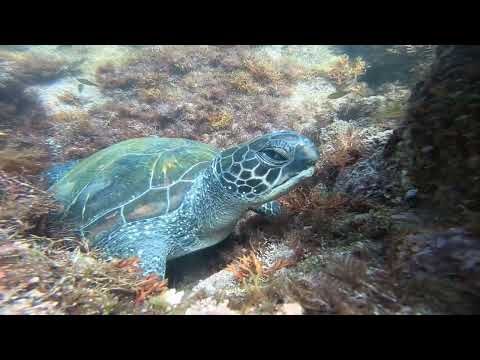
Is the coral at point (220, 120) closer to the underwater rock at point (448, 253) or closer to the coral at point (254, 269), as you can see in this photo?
the coral at point (254, 269)

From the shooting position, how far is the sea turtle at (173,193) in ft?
8.85

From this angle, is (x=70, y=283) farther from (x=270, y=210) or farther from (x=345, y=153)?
(x=345, y=153)

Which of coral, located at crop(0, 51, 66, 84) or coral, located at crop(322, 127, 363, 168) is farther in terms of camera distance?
coral, located at crop(0, 51, 66, 84)

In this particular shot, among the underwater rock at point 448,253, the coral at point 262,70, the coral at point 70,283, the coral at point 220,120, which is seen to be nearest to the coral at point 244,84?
the coral at point 262,70

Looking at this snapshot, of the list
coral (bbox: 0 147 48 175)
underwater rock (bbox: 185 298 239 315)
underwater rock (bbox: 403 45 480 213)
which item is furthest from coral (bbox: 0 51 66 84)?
underwater rock (bbox: 403 45 480 213)

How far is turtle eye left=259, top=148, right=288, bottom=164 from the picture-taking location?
265cm

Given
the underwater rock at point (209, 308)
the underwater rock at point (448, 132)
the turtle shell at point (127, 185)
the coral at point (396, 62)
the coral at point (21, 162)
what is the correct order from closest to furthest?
the underwater rock at point (209, 308) → the underwater rock at point (448, 132) → the turtle shell at point (127, 185) → the coral at point (21, 162) → the coral at point (396, 62)

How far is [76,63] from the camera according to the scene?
9492 mm

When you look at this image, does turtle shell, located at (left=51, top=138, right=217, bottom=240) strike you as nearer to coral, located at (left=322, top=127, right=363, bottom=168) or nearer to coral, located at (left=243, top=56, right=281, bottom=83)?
coral, located at (left=322, top=127, right=363, bottom=168)

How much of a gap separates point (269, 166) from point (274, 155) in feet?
0.41
